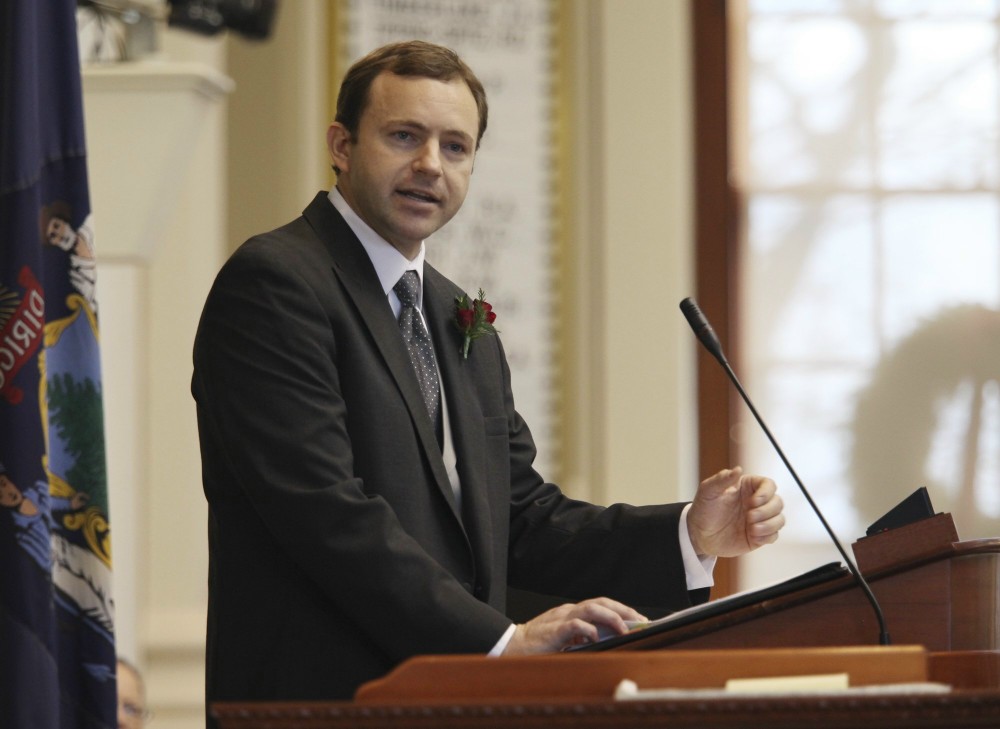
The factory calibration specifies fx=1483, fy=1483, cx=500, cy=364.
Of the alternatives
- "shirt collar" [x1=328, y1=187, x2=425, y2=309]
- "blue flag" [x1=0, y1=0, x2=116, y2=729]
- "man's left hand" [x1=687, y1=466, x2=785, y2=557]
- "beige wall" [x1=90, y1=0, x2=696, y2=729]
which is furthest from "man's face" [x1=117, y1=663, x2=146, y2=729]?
"man's left hand" [x1=687, y1=466, x2=785, y2=557]

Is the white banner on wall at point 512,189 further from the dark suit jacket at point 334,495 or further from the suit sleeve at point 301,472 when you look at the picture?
the suit sleeve at point 301,472

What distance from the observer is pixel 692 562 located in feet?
7.45

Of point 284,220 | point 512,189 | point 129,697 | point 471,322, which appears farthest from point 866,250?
point 471,322

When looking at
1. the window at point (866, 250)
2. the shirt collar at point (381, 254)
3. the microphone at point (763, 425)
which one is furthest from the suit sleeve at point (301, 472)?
the window at point (866, 250)

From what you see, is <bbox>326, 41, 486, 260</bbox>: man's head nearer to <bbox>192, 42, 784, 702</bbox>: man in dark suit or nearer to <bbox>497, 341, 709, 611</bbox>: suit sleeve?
<bbox>192, 42, 784, 702</bbox>: man in dark suit

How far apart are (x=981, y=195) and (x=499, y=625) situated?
355 centimetres

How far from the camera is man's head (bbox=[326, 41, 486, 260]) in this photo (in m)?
2.21

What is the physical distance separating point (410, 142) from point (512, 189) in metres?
2.54

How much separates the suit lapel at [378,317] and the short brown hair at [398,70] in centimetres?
18

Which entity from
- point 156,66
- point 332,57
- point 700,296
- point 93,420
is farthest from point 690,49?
point 93,420

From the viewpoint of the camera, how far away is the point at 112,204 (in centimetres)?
320

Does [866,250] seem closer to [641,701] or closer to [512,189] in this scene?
[512,189]

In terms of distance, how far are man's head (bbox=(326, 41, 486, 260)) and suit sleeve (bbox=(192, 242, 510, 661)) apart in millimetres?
206

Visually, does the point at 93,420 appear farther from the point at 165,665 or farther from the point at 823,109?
the point at 823,109
